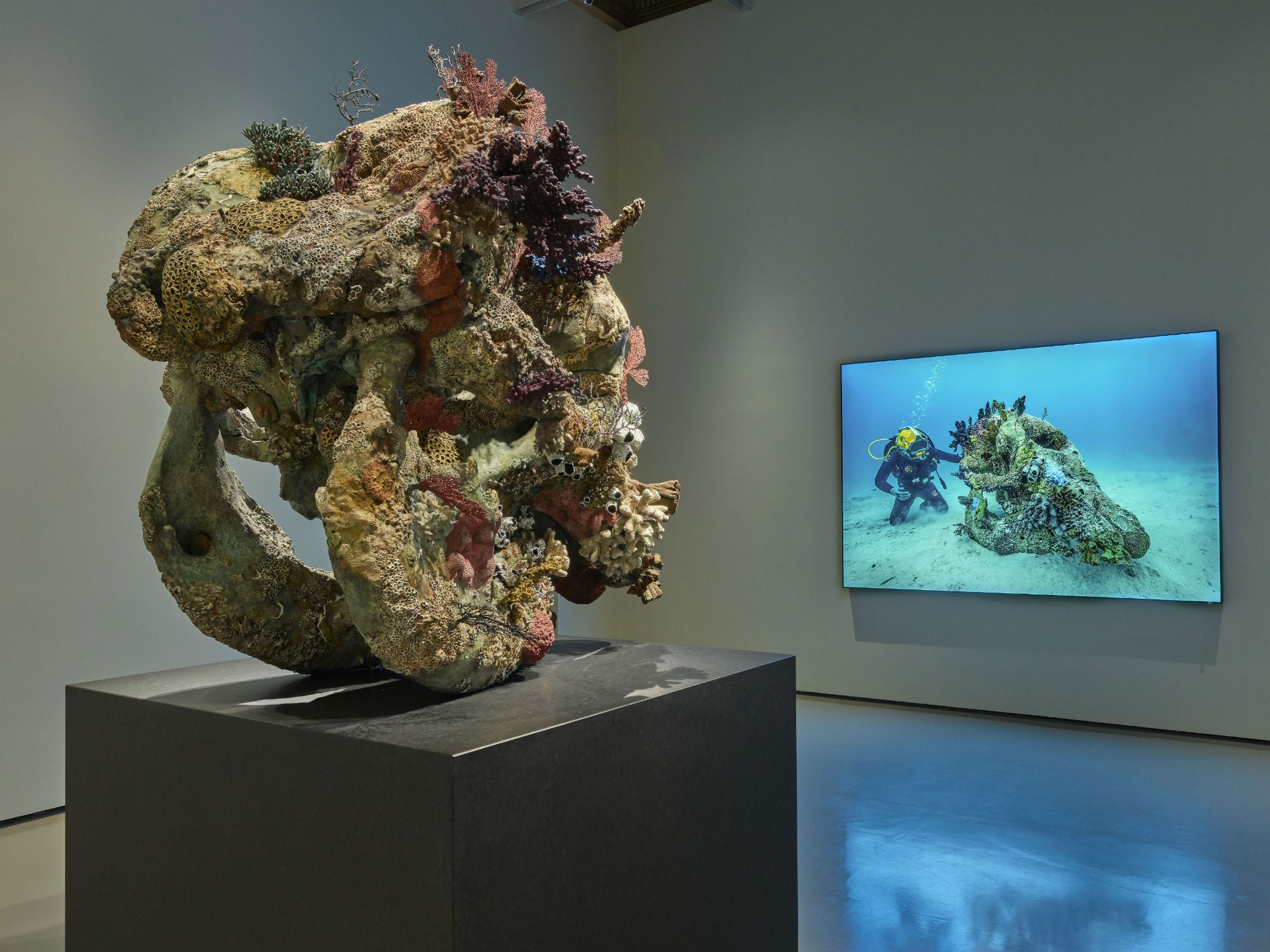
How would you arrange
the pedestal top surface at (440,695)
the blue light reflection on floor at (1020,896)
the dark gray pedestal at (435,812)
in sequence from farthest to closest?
the blue light reflection on floor at (1020,896) < the pedestal top surface at (440,695) < the dark gray pedestal at (435,812)

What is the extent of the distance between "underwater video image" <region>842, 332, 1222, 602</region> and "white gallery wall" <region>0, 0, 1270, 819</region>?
129 millimetres

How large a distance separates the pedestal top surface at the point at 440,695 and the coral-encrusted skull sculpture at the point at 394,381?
0.08 m

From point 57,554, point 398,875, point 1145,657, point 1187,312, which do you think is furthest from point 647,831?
point 1187,312

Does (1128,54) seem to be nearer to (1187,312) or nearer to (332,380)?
(1187,312)

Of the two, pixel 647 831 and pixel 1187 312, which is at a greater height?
pixel 1187 312

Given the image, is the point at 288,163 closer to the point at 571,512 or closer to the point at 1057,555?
the point at 571,512

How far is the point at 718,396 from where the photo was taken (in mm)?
7016

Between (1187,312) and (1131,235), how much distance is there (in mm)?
531

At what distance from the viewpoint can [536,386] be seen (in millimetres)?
2018

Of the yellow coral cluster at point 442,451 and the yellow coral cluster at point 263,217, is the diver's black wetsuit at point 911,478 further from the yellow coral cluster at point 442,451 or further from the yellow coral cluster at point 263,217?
the yellow coral cluster at point 263,217

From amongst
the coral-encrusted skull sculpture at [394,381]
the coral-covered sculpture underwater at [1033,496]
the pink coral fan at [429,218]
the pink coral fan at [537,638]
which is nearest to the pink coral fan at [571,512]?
the coral-encrusted skull sculpture at [394,381]

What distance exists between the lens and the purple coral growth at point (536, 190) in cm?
185

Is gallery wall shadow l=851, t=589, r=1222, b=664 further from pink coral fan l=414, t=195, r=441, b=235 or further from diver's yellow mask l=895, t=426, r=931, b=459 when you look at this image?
pink coral fan l=414, t=195, r=441, b=235

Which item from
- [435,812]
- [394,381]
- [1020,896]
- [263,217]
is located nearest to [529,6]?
[263,217]
